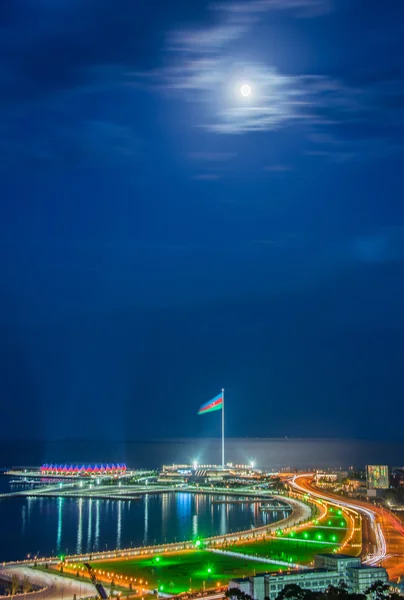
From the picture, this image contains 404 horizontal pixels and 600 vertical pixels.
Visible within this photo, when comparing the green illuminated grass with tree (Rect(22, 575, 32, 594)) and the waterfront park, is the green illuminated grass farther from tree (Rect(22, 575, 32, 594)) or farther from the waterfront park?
tree (Rect(22, 575, 32, 594))

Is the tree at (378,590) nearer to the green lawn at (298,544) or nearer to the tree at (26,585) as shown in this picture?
the green lawn at (298,544)

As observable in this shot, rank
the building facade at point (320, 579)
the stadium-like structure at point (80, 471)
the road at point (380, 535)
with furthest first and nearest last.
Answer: the stadium-like structure at point (80, 471)
the road at point (380, 535)
the building facade at point (320, 579)

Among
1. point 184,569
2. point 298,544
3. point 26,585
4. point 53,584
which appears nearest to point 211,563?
point 184,569

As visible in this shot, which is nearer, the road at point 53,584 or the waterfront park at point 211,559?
the road at point 53,584

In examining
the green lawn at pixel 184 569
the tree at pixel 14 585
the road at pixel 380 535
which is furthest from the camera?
the road at pixel 380 535

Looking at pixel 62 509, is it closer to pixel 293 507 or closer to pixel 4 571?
pixel 293 507

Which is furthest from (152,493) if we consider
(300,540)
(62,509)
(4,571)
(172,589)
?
(172,589)

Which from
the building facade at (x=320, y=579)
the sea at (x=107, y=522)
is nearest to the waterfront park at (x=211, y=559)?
the building facade at (x=320, y=579)

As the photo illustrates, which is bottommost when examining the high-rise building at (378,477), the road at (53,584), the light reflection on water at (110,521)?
the road at (53,584)
